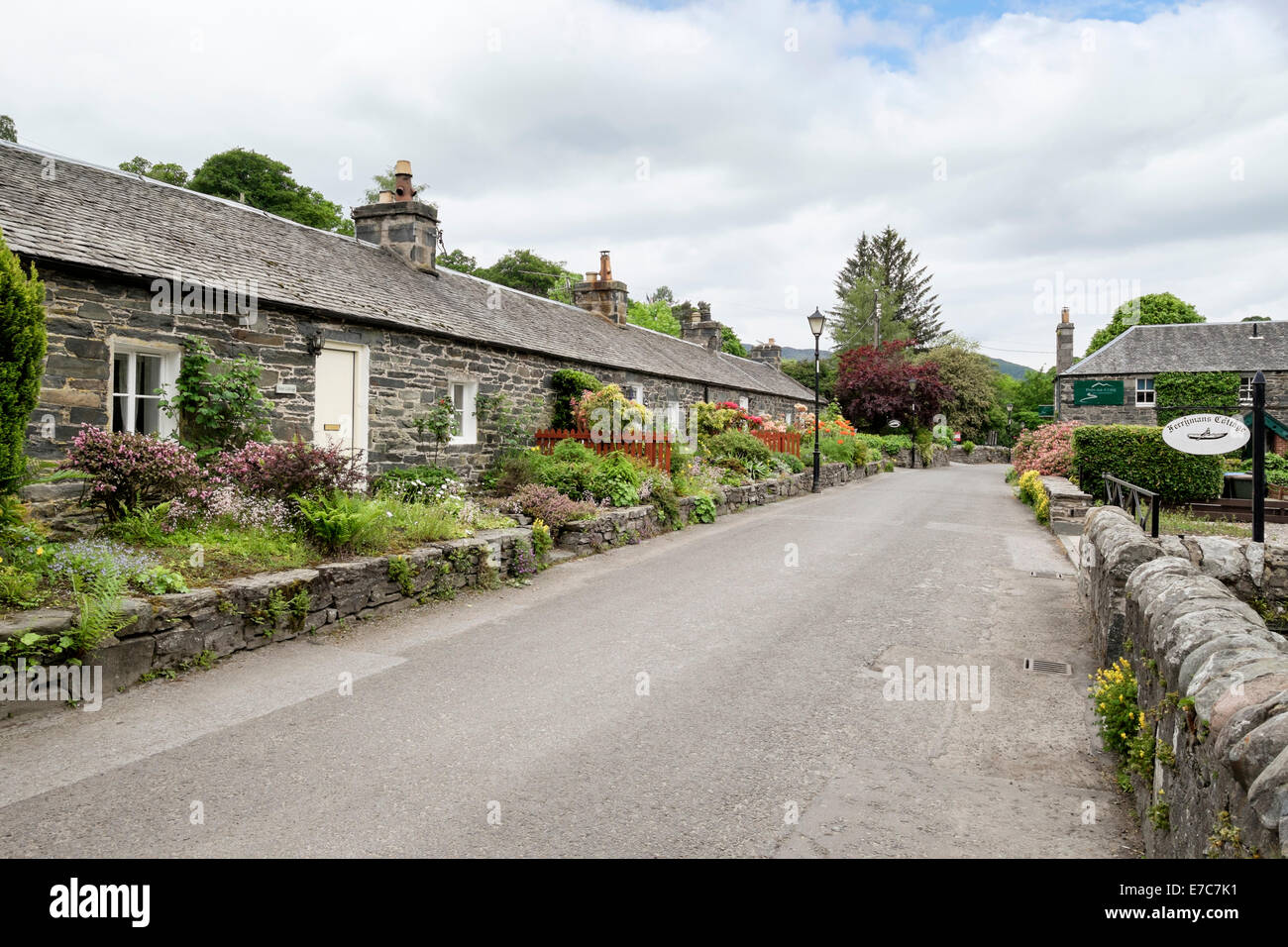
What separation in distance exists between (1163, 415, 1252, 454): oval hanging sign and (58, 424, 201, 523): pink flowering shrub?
36.6 ft

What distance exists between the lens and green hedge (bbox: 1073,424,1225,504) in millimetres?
16219

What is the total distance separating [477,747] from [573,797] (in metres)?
0.88

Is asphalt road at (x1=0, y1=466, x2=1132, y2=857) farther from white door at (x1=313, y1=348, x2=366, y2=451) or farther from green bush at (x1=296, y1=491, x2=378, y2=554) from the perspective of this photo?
white door at (x1=313, y1=348, x2=366, y2=451)

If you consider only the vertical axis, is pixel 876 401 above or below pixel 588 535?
above

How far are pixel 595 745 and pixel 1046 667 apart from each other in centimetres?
403

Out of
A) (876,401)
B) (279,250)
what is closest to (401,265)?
(279,250)

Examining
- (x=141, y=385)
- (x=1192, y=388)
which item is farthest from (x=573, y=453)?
(x=1192, y=388)

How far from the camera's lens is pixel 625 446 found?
1552 cm

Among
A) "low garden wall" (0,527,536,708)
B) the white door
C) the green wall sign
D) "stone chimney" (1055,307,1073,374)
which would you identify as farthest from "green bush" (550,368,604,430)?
"stone chimney" (1055,307,1073,374)

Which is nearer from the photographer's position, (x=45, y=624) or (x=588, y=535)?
(x=45, y=624)

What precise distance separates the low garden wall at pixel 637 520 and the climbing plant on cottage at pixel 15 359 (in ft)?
21.9

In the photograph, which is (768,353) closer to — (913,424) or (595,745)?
(913,424)

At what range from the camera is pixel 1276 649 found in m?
3.28

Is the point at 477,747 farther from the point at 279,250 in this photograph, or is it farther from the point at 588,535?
the point at 279,250
